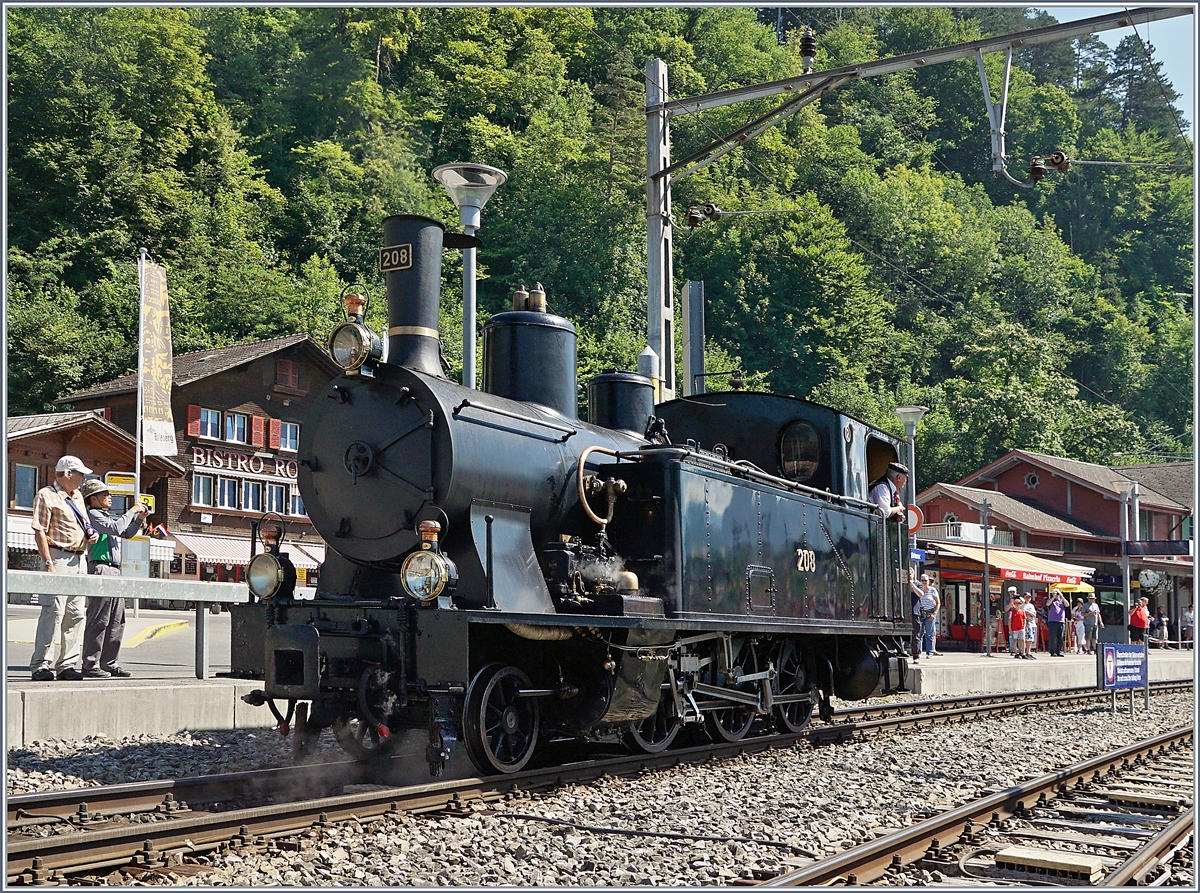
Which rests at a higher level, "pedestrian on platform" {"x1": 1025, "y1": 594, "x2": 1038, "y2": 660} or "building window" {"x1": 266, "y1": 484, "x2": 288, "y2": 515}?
"building window" {"x1": 266, "y1": 484, "x2": 288, "y2": 515}

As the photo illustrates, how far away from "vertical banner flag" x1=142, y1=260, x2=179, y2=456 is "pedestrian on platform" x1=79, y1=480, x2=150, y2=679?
12.5 meters

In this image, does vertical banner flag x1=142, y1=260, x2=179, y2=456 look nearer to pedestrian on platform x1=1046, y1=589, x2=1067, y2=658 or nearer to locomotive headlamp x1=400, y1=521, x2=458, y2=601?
locomotive headlamp x1=400, y1=521, x2=458, y2=601

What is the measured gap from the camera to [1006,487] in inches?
1873

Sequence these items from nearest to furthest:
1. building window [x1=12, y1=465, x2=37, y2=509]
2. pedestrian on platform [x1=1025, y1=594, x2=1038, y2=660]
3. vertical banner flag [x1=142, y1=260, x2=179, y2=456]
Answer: vertical banner flag [x1=142, y1=260, x2=179, y2=456] → pedestrian on platform [x1=1025, y1=594, x2=1038, y2=660] → building window [x1=12, y1=465, x2=37, y2=509]

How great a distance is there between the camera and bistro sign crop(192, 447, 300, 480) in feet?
112

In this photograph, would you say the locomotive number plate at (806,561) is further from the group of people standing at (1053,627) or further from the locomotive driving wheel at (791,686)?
the group of people standing at (1053,627)

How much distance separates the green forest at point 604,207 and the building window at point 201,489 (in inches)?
267

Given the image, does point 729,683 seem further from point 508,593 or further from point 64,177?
point 64,177

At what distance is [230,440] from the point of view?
3488 centimetres

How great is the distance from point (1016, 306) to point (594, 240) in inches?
1378

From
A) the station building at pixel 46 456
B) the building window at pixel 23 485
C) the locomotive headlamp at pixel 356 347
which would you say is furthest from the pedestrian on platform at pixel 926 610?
the building window at pixel 23 485

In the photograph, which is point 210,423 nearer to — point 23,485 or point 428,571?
point 23,485

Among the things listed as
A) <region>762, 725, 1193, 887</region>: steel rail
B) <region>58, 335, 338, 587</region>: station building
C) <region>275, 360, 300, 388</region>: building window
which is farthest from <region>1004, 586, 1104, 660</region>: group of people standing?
<region>275, 360, 300, 388</region>: building window

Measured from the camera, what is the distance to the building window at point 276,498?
36.5 metres
